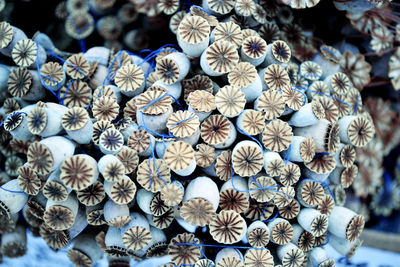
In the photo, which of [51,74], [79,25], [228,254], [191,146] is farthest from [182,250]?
[79,25]

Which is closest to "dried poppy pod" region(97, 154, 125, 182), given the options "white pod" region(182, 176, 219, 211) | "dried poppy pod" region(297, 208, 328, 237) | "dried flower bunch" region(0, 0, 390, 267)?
"dried flower bunch" region(0, 0, 390, 267)

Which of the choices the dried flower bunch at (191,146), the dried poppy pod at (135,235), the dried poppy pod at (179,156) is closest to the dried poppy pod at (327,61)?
the dried flower bunch at (191,146)

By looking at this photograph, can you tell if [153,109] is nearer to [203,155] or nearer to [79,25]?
[203,155]

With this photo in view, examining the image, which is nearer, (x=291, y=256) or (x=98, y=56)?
(x=291, y=256)

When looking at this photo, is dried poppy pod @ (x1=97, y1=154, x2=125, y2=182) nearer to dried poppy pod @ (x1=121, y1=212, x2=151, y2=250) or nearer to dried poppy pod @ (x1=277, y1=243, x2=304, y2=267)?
dried poppy pod @ (x1=121, y1=212, x2=151, y2=250)

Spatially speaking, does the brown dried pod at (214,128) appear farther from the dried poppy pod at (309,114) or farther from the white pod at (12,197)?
the white pod at (12,197)

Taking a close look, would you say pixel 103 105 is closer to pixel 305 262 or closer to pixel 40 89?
pixel 40 89
